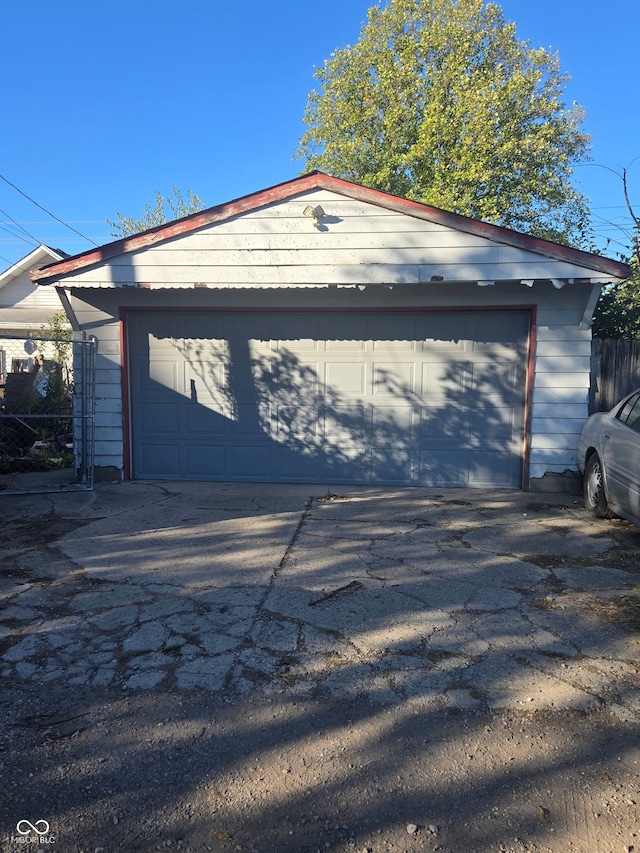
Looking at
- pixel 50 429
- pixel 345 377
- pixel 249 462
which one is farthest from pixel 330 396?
pixel 50 429

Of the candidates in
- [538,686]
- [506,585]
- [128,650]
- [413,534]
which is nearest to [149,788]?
[128,650]

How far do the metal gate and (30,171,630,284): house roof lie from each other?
1.08m

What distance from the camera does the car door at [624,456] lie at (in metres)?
5.54

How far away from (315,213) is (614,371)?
4.64 m

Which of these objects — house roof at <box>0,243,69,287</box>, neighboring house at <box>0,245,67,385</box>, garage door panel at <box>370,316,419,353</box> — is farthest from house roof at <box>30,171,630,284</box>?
house roof at <box>0,243,69,287</box>

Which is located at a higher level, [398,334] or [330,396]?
[398,334]

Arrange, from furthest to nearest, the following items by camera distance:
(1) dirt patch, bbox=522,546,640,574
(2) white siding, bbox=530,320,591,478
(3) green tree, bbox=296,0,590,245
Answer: (3) green tree, bbox=296,0,590,245 < (2) white siding, bbox=530,320,591,478 < (1) dirt patch, bbox=522,546,640,574

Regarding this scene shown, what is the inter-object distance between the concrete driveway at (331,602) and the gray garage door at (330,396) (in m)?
1.34

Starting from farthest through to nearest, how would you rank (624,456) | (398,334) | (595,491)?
(398,334) → (595,491) → (624,456)

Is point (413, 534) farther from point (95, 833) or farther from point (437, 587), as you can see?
point (95, 833)

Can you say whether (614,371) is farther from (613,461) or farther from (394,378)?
(394,378)

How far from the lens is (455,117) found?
17891 millimetres

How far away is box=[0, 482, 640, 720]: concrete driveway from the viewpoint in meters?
3.39

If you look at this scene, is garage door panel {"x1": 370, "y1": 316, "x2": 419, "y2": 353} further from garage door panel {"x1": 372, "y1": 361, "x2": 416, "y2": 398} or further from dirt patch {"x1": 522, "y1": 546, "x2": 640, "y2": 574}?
dirt patch {"x1": 522, "y1": 546, "x2": 640, "y2": 574}
